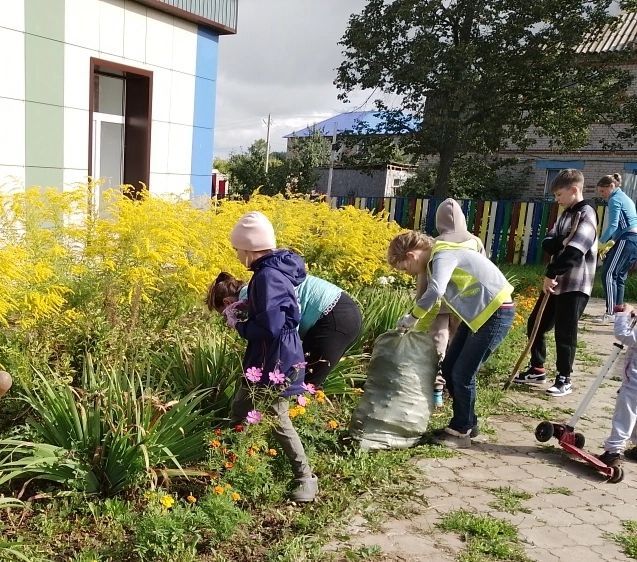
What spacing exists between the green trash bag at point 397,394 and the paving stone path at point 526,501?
24 centimetres

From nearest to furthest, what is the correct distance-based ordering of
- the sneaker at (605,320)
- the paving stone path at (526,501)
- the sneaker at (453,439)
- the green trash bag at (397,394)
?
1. the paving stone path at (526,501)
2. the green trash bag at (397,394)
3. the sneaker at (453,439)
4. the sneaker at (605,320)

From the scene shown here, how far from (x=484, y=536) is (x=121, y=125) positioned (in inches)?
308

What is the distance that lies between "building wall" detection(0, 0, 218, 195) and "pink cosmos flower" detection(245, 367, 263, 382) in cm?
452

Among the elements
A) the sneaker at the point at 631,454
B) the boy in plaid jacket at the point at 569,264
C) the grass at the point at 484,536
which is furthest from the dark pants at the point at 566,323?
the grass at the point at 484,536

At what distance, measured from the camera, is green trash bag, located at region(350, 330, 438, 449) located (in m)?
3.75

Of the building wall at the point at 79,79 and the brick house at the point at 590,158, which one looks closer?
the building wall at the point at 79,79

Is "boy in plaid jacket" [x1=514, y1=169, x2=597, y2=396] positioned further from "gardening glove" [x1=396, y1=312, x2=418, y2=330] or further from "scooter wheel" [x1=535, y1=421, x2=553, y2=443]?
"gardening glove" [x1=396, y1=312, x2=418, y2=330]

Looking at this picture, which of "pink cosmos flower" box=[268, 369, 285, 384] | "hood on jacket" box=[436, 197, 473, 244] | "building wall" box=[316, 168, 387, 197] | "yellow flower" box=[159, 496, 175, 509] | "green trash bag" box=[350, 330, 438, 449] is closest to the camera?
"yellow flower" box=[159, 496, 175, 509]

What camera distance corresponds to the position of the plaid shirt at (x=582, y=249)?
187 inches

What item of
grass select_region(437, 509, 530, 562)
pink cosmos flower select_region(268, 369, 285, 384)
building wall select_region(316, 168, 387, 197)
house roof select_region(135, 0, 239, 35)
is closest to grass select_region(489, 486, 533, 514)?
grass select_region(437, 509, 530, 562)

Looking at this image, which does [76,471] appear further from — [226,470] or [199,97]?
[199,97]

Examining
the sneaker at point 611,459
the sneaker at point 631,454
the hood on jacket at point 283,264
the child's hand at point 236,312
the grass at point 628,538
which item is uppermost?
the hood on jacket at point 283,264

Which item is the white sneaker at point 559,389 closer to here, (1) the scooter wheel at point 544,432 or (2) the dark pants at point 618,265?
(1) the scooter wheel at point 544,432

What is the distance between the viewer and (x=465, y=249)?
3873 millimetres
